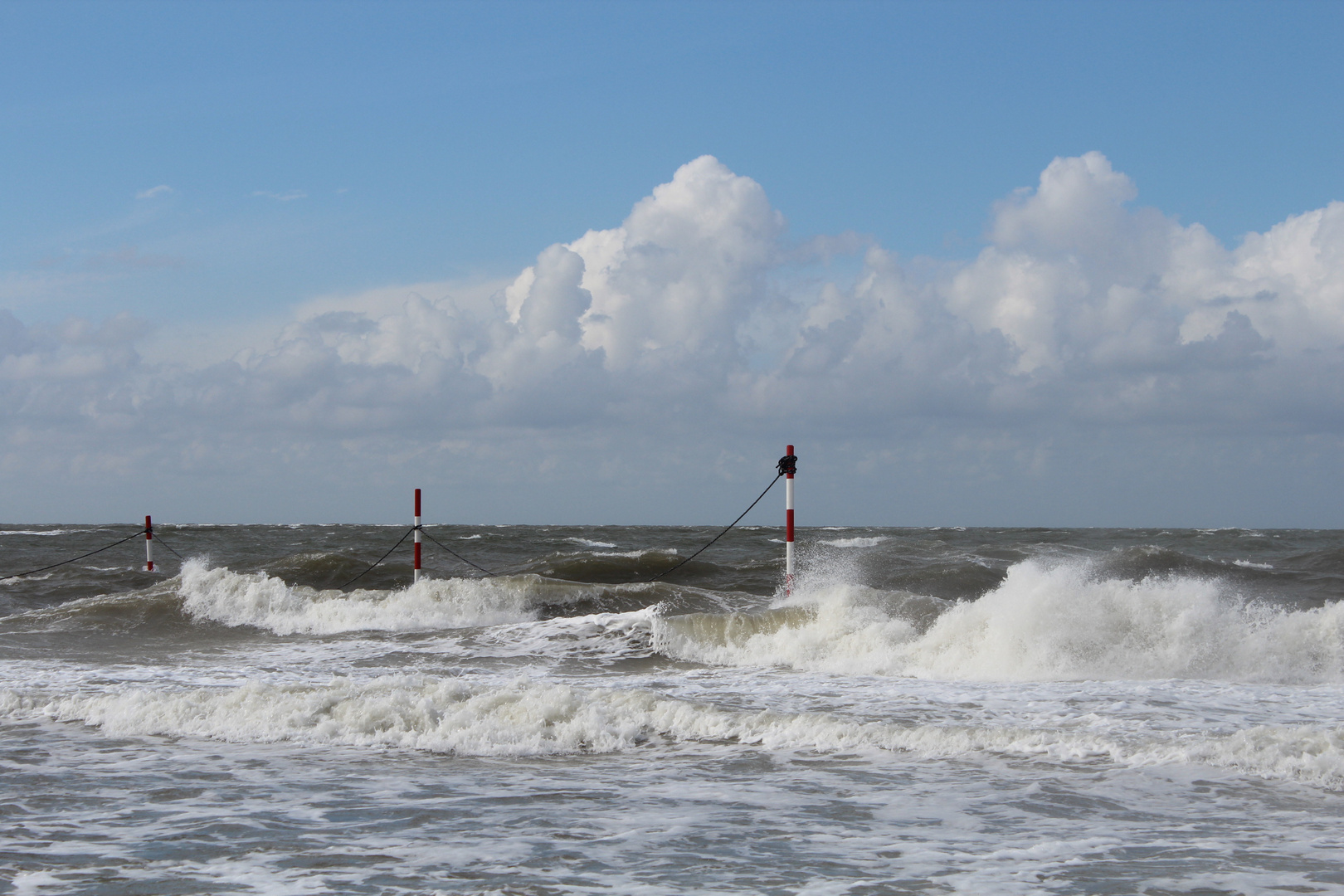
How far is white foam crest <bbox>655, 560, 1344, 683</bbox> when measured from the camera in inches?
357

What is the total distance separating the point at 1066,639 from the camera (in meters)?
9.46

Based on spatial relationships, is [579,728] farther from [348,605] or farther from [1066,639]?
[348,605]

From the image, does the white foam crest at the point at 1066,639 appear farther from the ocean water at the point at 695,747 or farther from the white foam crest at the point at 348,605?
the white foam crest at the point at 348,605

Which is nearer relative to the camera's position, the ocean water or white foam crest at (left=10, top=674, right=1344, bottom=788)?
the ocean water

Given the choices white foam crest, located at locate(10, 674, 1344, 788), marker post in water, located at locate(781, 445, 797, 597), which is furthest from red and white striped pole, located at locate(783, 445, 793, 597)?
white foam crest, located at locate(10, 674, 1344, 788)

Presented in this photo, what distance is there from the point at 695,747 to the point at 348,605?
29.6ft

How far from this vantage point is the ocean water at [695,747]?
13.9 feet

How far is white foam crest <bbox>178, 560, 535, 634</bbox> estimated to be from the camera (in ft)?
45.6

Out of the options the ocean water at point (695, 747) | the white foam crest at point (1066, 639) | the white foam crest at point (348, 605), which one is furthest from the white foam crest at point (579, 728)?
the white foam crest at point (348, 605)

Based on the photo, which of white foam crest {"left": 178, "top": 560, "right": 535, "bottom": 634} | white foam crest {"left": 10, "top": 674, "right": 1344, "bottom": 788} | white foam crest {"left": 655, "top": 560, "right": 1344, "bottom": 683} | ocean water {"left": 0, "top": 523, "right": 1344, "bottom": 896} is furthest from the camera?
white foam crest {"left": 178, "top": 560, "right": 535, "bottom": 634}

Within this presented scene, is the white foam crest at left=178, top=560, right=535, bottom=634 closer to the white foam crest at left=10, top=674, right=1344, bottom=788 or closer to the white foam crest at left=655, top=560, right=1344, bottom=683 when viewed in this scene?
the white foam crest at left=655, top=560, right=1344, bottom=683

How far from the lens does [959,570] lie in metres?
18.1

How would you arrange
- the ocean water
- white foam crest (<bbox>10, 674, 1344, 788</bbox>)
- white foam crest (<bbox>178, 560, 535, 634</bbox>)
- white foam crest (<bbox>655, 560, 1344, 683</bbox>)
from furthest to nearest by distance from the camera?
1. white foam crest (<bbox>178, 560, 535, 634</bbox>)
2. white foam crest (<bbox>655, 560, 1344, 683</bbox>)
3. white foam crest (<bbox>10, 674, 1344, 788</bbox>)
4. the ocean water

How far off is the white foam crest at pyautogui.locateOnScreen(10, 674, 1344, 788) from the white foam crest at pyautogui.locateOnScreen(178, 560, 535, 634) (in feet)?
18.7
